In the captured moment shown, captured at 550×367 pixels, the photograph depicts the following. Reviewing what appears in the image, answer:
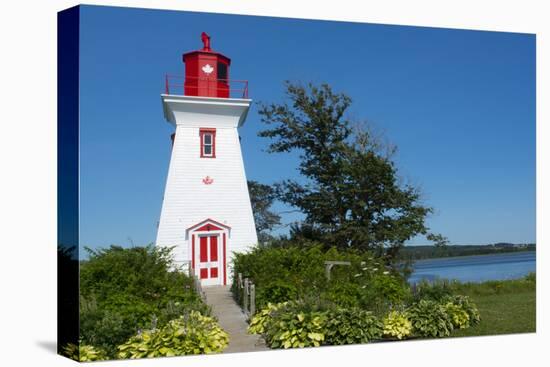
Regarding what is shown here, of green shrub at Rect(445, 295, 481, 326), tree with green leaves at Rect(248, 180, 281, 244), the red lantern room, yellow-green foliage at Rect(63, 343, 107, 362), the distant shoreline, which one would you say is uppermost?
the red lantern room

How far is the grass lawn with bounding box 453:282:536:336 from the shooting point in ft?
39.7

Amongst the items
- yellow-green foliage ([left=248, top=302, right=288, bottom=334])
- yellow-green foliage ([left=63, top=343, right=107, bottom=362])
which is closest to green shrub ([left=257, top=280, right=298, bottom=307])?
yellow-green foliage ([left=248, top=302, right=288, bottom=334])

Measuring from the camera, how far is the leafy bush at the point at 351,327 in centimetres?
1044

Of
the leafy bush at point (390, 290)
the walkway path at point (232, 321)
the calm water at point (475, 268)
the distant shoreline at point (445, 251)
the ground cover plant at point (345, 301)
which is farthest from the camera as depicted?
the distant shoreline at point (445, 251)

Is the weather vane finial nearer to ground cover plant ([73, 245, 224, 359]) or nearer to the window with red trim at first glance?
the window with red trim

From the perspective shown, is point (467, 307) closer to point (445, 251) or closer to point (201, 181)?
point (445, 251)

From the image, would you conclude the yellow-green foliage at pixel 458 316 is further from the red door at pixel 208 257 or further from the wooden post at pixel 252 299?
the red door at pixel 208 257

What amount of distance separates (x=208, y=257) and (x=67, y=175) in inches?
154

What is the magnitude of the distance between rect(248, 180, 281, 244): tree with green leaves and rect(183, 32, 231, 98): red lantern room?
2005 millimetres

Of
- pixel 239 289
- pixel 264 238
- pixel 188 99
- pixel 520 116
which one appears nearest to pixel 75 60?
pixel 188 99

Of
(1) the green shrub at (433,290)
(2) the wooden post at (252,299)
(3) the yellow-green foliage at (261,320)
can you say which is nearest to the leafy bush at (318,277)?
(2) the wooden post at (252,299)

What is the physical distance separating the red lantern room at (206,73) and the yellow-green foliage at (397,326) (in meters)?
5.56

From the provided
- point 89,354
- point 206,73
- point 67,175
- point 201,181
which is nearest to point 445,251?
point 201,181

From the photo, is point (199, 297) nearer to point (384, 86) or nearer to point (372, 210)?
point (372, 210)
